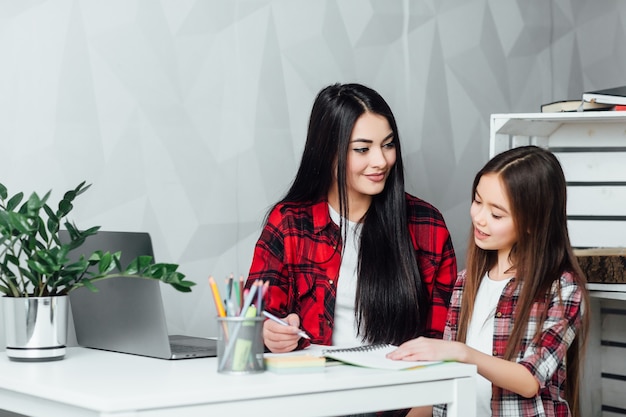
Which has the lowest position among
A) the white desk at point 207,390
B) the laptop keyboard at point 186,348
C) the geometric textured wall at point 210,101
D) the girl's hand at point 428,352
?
the white desk at point 207,390

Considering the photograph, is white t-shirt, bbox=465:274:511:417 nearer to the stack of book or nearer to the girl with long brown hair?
the girl with long brown hair

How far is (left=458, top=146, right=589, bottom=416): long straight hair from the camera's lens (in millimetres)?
1745

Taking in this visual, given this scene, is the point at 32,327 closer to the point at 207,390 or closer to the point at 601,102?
the point at 207,390

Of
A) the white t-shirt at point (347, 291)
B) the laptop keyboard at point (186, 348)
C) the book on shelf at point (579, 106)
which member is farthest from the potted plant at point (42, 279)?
the book on shelf at point (579, 106)

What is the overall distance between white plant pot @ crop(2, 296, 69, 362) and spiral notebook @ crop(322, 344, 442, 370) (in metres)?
0.44

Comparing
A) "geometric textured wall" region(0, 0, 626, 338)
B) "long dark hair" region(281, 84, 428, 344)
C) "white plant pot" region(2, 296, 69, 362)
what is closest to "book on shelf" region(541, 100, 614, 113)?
"geometric textured wall" region(0, 0, 626, 338)

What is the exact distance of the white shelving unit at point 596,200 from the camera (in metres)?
2.64

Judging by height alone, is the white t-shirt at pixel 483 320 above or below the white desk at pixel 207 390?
above

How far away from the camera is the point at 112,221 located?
1.94 m

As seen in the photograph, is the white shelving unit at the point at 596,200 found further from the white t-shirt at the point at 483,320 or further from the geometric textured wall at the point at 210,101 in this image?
the white t-shirt at the point at 483,320

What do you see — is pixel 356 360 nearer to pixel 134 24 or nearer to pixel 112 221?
pixel 112 221

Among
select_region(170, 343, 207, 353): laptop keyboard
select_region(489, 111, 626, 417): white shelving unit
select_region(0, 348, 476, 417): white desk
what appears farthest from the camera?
select_region(489, 111, 626, 417): white shelving unit

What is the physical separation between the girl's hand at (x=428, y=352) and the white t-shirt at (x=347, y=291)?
45 centimetres

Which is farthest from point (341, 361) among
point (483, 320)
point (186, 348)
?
point (483, 320)
